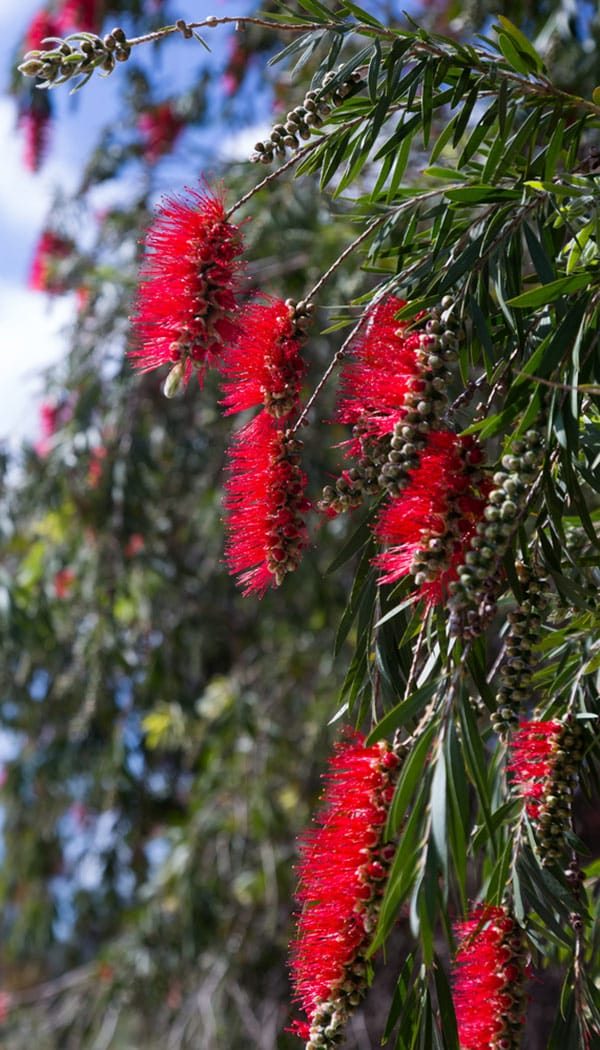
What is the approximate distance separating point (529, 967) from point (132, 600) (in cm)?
212

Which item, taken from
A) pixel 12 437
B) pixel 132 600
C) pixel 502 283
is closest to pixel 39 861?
pixel 132 600

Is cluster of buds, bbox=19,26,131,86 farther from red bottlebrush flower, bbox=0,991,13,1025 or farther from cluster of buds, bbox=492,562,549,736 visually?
red bottlebrush flower, bbox=0,991,13,1025

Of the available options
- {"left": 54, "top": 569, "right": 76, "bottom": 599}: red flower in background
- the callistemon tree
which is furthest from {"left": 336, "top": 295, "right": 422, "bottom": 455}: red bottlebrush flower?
{"left": 54, "top": 569, "right": 76, "bottom": 599}: red flower in background

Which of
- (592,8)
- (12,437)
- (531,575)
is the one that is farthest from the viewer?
(12,437)

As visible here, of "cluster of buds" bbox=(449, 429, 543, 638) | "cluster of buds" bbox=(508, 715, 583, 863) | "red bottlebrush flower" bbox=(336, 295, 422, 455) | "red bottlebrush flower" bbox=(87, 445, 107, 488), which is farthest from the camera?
"red bottlebrush flower" bbox=(87, 445, 107, 488)

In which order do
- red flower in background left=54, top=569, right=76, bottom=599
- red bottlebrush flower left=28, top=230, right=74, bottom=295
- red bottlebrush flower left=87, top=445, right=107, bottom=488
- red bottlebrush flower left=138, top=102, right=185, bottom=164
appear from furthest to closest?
1. red bottlebrush flower left=138, top=102, right=185, bottom=164
2. red bottlebrush flower left=28, top=230, right=74, bottom=295
3. red flower in background left=54, top=569, right=76, bottom=599
4. red bottlebrush flower left=87, top=445, right=107, bottom=488

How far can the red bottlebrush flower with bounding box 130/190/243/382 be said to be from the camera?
1053 millimetres

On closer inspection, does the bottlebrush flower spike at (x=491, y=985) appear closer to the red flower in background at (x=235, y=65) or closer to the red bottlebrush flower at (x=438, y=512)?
the red bottlebrush flower at (x=438, y=512)

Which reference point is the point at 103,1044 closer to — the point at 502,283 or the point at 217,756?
the point at 217,756

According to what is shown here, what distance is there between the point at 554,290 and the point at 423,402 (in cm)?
16

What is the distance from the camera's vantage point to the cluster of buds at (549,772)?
3.59ft

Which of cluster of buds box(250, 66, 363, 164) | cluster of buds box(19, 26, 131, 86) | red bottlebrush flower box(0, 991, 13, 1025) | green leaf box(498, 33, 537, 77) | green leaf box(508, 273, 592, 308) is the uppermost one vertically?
cluster of buds box(19, 26, 131, 86)

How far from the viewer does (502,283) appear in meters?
1.10

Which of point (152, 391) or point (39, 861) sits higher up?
point (152, 391)
